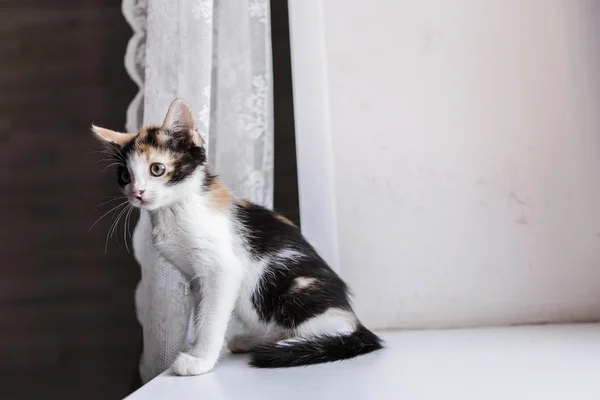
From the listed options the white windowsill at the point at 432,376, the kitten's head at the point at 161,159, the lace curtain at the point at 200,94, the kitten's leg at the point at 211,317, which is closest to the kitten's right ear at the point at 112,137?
the kitten's head at the point at 161,159

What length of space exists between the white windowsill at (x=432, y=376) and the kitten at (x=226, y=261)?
36 mm

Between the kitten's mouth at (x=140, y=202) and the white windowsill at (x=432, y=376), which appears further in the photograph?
the kitten's mouth at (x=140, y=202)

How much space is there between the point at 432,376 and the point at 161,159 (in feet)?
1.63

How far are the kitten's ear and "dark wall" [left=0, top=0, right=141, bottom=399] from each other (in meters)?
0.51

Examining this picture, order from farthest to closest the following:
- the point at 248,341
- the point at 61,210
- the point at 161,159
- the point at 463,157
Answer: the point at 61,210 → the point at 463,157 → the point at 248,341 → the point at 161,159

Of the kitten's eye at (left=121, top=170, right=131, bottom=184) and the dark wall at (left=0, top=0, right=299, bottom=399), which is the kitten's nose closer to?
the kitten's eye at (left=121, top=170, right=131, bottom=184)

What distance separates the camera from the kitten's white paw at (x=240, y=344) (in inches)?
36.6

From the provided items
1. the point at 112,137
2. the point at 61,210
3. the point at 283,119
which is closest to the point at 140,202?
the point at 112,137

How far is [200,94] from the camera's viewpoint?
950 millimetres

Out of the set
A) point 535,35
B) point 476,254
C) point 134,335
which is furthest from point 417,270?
point 134,335

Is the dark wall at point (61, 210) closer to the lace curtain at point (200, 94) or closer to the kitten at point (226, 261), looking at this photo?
the lace curtain at point (200, 94)

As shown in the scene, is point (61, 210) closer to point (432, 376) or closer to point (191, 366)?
point (191, 366)

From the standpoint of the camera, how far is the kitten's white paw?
929 millimetres

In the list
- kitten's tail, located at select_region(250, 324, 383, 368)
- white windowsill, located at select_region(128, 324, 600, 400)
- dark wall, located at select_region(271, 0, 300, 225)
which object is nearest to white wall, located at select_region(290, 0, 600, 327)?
dark wall, located at select_region(271, 0, 300, 225)
